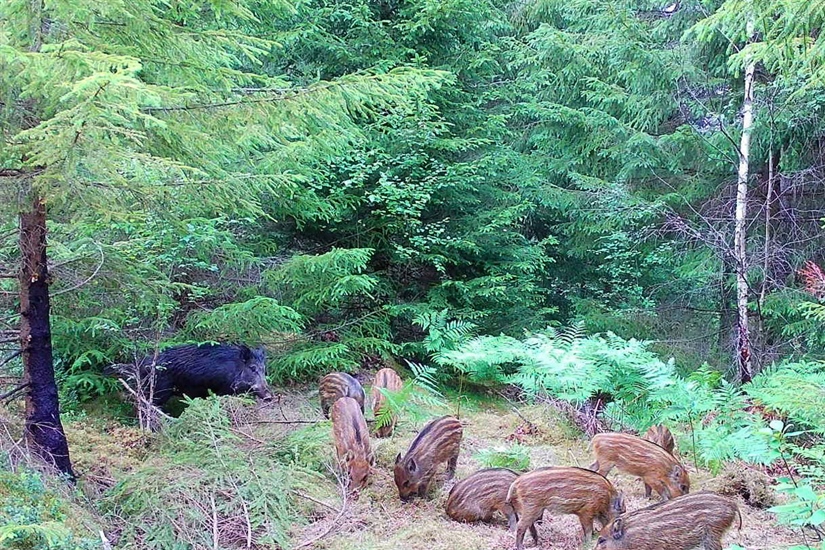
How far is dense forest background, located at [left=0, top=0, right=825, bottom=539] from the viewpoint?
11.0 ft

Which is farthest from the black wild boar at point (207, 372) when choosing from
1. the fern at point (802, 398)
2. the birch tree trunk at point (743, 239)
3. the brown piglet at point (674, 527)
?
the birch tree trunk at point (743, 239)

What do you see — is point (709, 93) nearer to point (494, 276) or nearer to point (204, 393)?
point (494, 276)

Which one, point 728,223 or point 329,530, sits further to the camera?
point 728,223

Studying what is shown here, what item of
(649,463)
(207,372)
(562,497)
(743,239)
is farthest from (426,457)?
(743,239)

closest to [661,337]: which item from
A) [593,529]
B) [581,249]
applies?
[581,249]

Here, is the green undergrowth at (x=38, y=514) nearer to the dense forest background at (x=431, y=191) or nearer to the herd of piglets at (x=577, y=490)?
the dense forest background at (x=431, y=191)

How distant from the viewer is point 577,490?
3.63 meters

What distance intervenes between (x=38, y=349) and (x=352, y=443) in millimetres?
2176

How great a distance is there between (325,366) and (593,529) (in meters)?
4.16

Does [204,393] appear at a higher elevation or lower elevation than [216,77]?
lower

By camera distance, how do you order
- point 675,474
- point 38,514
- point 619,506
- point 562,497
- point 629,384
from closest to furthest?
point 38,514 < point 562,497 < point 619,506 < point 675,474 < point 629,384

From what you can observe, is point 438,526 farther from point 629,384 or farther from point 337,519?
point 629,384

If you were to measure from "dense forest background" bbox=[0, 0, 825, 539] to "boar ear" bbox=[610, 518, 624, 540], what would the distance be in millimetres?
1000

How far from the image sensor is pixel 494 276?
820cm
